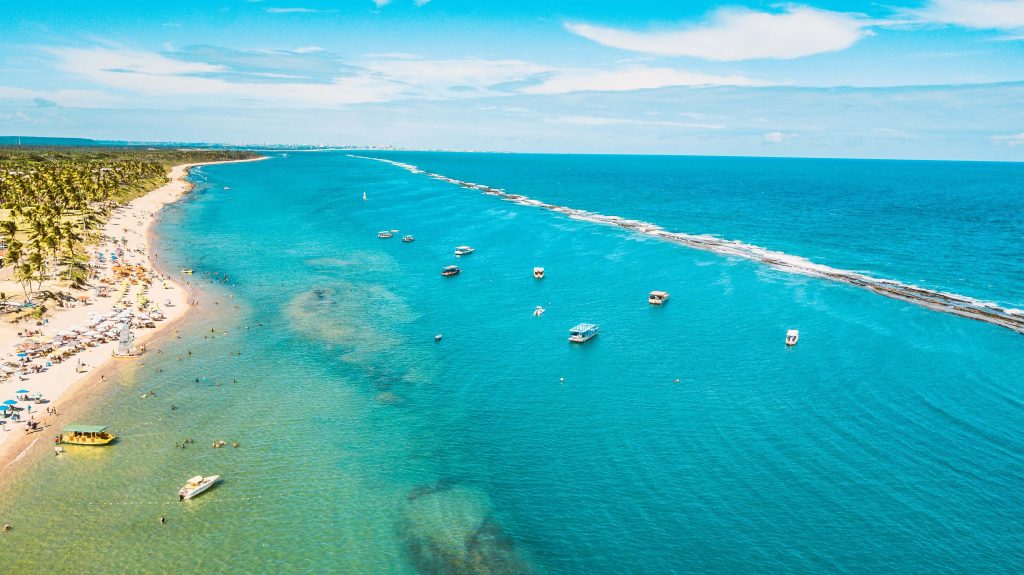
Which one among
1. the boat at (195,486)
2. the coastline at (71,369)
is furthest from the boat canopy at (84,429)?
the boat at (195,486)

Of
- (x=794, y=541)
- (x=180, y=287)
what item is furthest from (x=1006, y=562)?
(x=180, y=287)

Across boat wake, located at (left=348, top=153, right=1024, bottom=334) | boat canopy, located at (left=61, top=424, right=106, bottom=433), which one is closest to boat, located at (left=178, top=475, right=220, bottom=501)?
boat canopy, located at (left=61, top=424, right=106, bottom=433)

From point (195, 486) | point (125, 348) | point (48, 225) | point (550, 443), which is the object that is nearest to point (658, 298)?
point (550, 443)

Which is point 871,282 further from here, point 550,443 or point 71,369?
point 71,369

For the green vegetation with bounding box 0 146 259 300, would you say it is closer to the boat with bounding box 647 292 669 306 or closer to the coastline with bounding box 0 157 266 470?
the coastline with bounding box 0 157 266 470

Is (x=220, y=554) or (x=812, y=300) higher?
(x=812, y=300)

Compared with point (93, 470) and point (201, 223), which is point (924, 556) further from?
point (201, 223)
